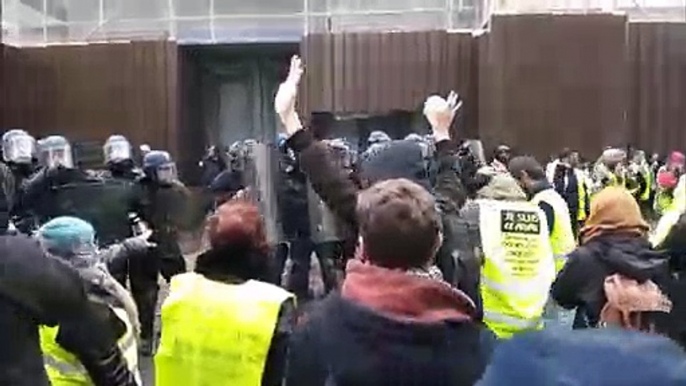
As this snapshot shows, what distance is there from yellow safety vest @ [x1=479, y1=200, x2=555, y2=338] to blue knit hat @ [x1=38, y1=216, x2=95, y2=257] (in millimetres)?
2485

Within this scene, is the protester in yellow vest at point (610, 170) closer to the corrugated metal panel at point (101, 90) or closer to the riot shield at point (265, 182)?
the riot shield at point (265, 182)

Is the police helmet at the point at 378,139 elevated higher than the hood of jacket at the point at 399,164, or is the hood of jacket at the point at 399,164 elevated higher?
the hood of jacket at the point at 399,164

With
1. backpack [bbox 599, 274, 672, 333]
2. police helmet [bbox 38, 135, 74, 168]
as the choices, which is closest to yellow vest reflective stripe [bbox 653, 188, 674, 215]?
police helmet [bbox 38, 135, 74, 168]

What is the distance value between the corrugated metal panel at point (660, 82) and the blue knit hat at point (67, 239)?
1744 centimetres

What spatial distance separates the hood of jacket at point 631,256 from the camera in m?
4.33

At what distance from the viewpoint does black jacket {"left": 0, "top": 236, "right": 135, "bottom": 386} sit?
3674 mm

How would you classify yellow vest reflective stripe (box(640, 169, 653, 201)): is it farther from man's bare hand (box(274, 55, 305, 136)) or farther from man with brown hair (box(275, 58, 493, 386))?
man with brown hair (box(275, 58, 493, 386))

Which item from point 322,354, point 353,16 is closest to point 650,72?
point 353,16

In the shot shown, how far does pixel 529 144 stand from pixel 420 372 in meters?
17.5

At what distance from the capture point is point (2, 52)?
22484 mm

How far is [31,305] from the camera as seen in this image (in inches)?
146

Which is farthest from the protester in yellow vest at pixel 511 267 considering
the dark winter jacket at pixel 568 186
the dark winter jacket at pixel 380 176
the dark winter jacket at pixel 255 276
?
the dark winter jacket at pixel 568 186

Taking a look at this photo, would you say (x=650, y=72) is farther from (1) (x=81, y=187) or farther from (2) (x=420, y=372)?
(2) (x=420, y=372)

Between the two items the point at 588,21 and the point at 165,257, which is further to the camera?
the point at 588,21
